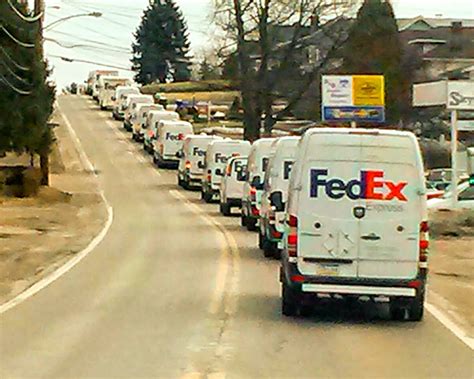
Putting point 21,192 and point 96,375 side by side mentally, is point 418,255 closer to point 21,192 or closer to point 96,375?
point 96,375

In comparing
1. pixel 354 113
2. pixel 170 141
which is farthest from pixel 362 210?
pixel 170 141

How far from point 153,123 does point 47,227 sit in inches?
1424

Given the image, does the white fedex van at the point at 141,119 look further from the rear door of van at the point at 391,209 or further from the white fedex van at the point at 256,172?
the rear door of van at the point at 391,209

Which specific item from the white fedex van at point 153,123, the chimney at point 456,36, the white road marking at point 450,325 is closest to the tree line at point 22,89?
the white fedex van at point 153,123

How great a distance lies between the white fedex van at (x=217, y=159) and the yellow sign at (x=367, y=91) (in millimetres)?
8542

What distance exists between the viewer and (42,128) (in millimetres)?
52406

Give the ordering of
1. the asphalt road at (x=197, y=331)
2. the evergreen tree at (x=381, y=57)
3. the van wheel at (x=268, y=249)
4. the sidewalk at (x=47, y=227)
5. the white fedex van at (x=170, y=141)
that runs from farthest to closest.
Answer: the evergreen tree at (x=381, y=57) → the white fedex van at (x=170, y=141) → the van wheel at (x=268, y=249) → the sidewalk at (x=47, y=227) → the asphalt road at (x=197, y=331)

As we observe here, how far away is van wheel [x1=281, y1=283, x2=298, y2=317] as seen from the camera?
1638cm

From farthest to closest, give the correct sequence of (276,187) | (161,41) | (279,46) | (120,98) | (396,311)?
(161,41)
(120,98)
(279,46)
(276,187)
(396,311)

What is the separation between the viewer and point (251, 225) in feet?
110

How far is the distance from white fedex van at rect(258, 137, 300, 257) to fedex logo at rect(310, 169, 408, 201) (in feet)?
26.9

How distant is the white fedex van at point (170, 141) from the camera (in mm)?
64375

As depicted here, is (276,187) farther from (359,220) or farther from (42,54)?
(42,54)

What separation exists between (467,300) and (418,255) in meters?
3.62
